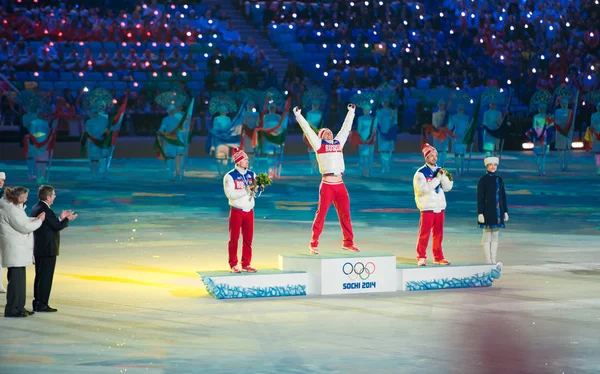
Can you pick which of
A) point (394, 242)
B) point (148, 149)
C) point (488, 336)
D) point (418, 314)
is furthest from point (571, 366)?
point (148, 149)

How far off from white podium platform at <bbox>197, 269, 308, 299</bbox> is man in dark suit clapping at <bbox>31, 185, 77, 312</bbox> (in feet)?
5.44

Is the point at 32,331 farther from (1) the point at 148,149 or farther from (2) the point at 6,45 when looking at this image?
(2) the point at 6,45

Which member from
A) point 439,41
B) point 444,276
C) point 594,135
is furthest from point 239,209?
point 439,41

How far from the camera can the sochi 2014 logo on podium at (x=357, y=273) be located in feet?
43.5

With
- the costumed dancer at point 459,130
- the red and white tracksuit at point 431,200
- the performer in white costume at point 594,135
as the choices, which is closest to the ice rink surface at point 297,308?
the red and white tracksuit at point 431,200

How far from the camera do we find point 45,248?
12.3m

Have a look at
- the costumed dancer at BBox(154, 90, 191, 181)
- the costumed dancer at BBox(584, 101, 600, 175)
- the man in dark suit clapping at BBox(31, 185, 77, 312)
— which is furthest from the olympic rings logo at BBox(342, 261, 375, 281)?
the costumed dancer at BBox(584, 101, 600, 175)

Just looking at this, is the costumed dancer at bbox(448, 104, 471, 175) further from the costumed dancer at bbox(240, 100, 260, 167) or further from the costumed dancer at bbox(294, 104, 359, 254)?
the costumed dancer at bbox(294, 104, 359, 254)

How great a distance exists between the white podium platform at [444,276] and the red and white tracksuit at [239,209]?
1.72m

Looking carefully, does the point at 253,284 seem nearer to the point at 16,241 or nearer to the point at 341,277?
the point at 341,277

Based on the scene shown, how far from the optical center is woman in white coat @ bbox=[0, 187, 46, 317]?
11898 mm

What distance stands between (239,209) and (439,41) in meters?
35.1

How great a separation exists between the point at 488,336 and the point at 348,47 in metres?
35.1

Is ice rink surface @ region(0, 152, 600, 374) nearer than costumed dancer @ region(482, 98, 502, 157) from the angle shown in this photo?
Yes
